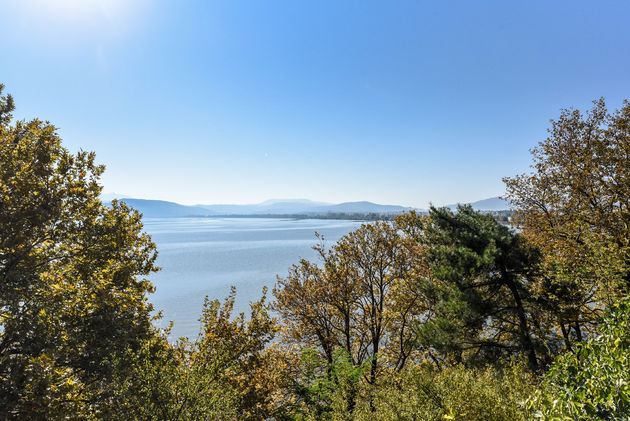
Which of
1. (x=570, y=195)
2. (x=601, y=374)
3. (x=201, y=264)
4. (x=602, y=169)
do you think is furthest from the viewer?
Answer: (x=201, y=264)

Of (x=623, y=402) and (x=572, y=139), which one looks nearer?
(x=623, y=402)

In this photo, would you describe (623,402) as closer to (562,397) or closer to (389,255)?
(562,397)

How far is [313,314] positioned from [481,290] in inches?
365

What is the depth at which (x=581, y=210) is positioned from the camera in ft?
42.0

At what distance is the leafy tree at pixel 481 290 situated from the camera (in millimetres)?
13352

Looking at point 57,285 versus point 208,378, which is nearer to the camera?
point 208,378

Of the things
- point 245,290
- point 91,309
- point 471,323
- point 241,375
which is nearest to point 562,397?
point 471,323

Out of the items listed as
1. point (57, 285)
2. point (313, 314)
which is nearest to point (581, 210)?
point (313, 314)

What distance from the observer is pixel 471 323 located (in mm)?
14227

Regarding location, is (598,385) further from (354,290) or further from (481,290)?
(354,290)

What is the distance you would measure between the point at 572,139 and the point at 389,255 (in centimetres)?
1114

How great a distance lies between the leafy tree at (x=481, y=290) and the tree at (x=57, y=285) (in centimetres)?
1316

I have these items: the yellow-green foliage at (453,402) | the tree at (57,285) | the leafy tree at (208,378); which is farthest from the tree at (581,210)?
the tree at (57,285)

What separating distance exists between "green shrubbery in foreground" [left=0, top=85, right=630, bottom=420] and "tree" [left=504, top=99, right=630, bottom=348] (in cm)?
8
